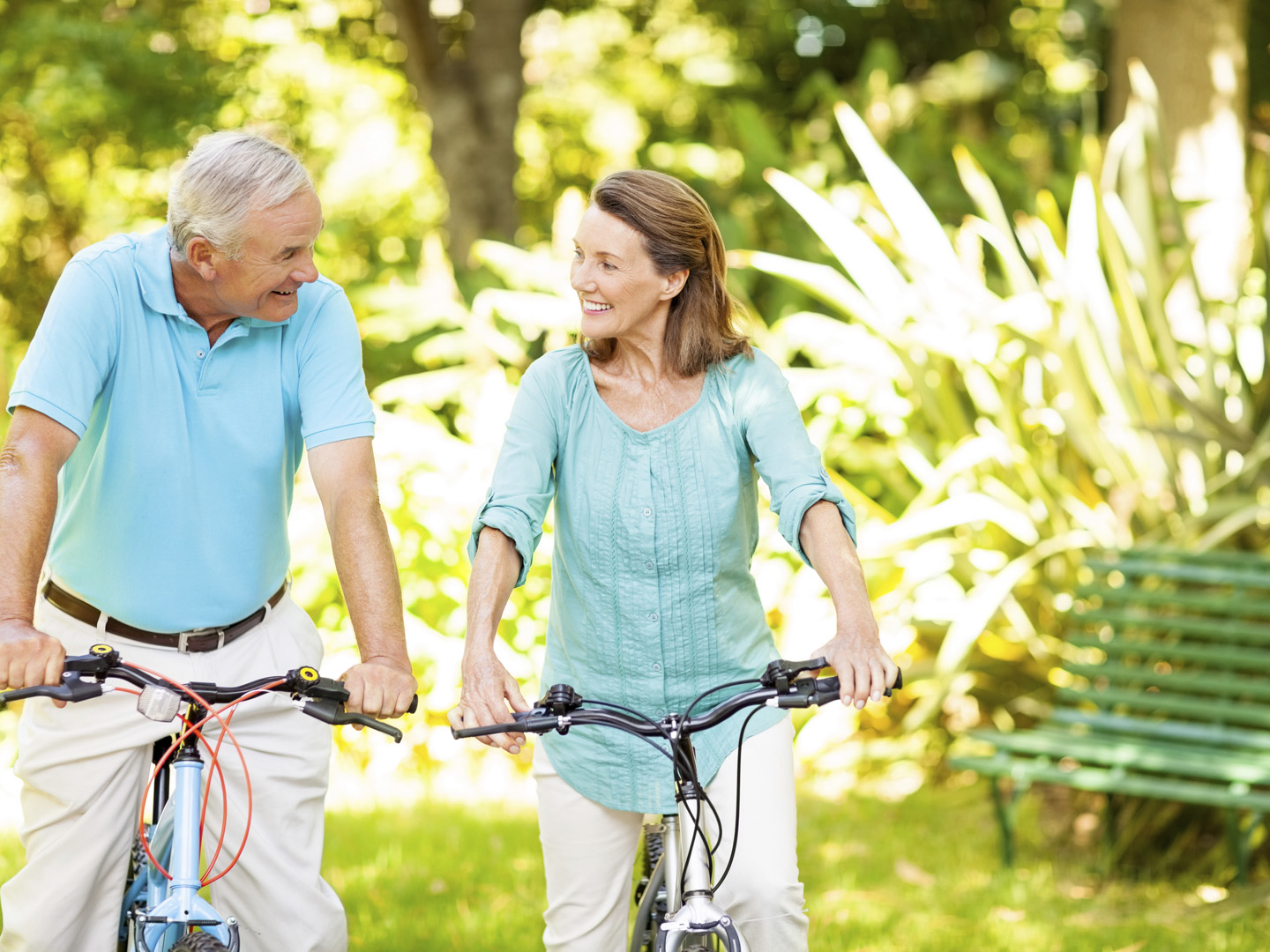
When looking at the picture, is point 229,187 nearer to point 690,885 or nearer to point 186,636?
point 186,636

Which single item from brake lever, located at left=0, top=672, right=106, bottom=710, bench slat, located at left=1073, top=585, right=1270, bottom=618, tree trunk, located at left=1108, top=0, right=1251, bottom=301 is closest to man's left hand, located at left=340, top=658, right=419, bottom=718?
brake lever, located at left=0, top=672, right=106, bottom=710

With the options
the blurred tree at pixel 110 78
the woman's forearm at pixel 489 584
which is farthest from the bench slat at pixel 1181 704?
the blurred tree at pixel 110 78

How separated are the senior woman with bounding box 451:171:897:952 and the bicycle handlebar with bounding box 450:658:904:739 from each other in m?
0.27

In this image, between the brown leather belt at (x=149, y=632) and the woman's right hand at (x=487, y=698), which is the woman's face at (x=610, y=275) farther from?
the brown leather belt at (x=149, y=632)

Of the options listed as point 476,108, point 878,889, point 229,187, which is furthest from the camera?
point 476,108

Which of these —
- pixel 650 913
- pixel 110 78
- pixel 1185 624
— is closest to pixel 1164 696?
pixel 1185 624

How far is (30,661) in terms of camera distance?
2234 mm

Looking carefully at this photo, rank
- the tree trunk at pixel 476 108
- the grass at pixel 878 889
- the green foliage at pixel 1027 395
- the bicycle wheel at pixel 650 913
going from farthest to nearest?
the tree trunk at pixel 476 108 < the green foliage at pixel 1027 395 < the grass at pixel 878 889 < the bicycle wheel at pixel 650 913

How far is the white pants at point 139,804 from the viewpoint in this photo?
8.88 ft

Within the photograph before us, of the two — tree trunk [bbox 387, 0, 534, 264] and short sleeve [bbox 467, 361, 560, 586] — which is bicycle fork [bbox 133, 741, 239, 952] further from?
tree trunk [bbox 387, 0, 534, 264]

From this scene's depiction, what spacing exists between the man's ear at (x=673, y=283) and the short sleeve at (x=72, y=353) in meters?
1.00

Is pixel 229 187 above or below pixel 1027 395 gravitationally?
below

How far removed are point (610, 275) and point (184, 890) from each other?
1.28 m

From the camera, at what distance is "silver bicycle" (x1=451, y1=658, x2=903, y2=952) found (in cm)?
230
